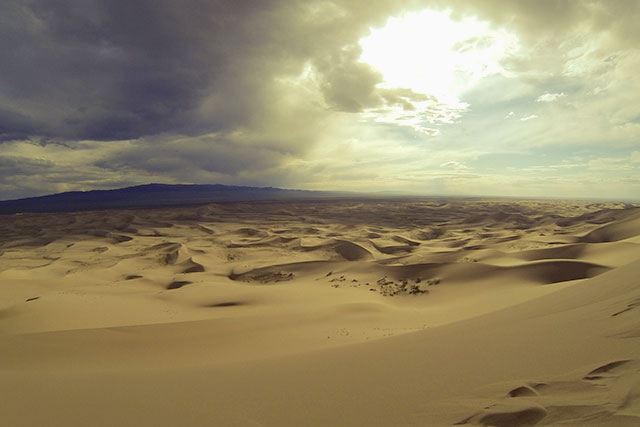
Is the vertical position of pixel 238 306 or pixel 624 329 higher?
pixel 624 329

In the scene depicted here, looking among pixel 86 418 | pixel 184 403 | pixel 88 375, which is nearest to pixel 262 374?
pixel 184 403

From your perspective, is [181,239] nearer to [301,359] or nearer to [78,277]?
[78,277]

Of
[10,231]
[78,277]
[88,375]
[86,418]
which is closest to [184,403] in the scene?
[86,418]

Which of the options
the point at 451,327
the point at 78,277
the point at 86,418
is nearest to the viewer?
the point at 86,418

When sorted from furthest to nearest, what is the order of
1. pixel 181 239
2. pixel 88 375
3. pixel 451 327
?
pixel 181 239, pixel 451 327, pixel 88 375

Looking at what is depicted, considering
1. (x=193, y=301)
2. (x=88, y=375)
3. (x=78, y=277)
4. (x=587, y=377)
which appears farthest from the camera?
(x=78, y=277)

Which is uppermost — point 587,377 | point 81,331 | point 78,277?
point 587,377

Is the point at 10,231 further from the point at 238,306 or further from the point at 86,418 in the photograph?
the point at 86,418

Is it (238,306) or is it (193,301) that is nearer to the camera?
(238,306)

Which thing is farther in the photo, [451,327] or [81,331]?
[81,331]
